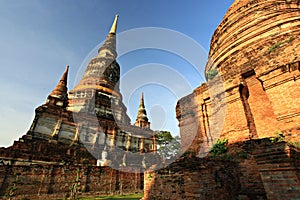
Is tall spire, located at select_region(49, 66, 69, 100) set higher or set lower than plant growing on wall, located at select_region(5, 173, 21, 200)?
higher

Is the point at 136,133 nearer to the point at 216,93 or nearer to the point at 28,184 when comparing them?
the point at 28,184

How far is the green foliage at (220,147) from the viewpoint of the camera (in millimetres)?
6755

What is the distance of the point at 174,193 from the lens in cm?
510

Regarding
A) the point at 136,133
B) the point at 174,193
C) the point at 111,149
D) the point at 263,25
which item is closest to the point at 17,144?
the point at 111,149

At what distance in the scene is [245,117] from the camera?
22.5ft

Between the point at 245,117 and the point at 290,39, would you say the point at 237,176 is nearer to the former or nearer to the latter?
the point at 245,117

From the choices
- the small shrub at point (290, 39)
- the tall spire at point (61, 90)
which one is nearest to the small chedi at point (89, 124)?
the tall spire at point (61, 90)

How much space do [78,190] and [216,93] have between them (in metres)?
11.6

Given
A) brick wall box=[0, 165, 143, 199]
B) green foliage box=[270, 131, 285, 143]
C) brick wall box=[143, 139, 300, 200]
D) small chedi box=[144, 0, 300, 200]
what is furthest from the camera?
brick wall box=[0, 165, 143, 199]

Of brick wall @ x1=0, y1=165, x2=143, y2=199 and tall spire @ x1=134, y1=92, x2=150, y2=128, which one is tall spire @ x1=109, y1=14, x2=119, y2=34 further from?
Result: brick wall @ x1=0, y1=165, x2=143, y2=199

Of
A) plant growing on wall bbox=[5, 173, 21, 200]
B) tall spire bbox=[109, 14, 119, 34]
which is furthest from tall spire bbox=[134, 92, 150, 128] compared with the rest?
plant growing on wall bbox=[5, 173, 21, 200]

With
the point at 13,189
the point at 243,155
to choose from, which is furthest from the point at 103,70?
the point at 243,155

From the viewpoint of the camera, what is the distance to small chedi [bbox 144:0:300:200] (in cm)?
418

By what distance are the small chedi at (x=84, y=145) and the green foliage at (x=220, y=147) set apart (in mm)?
10059
